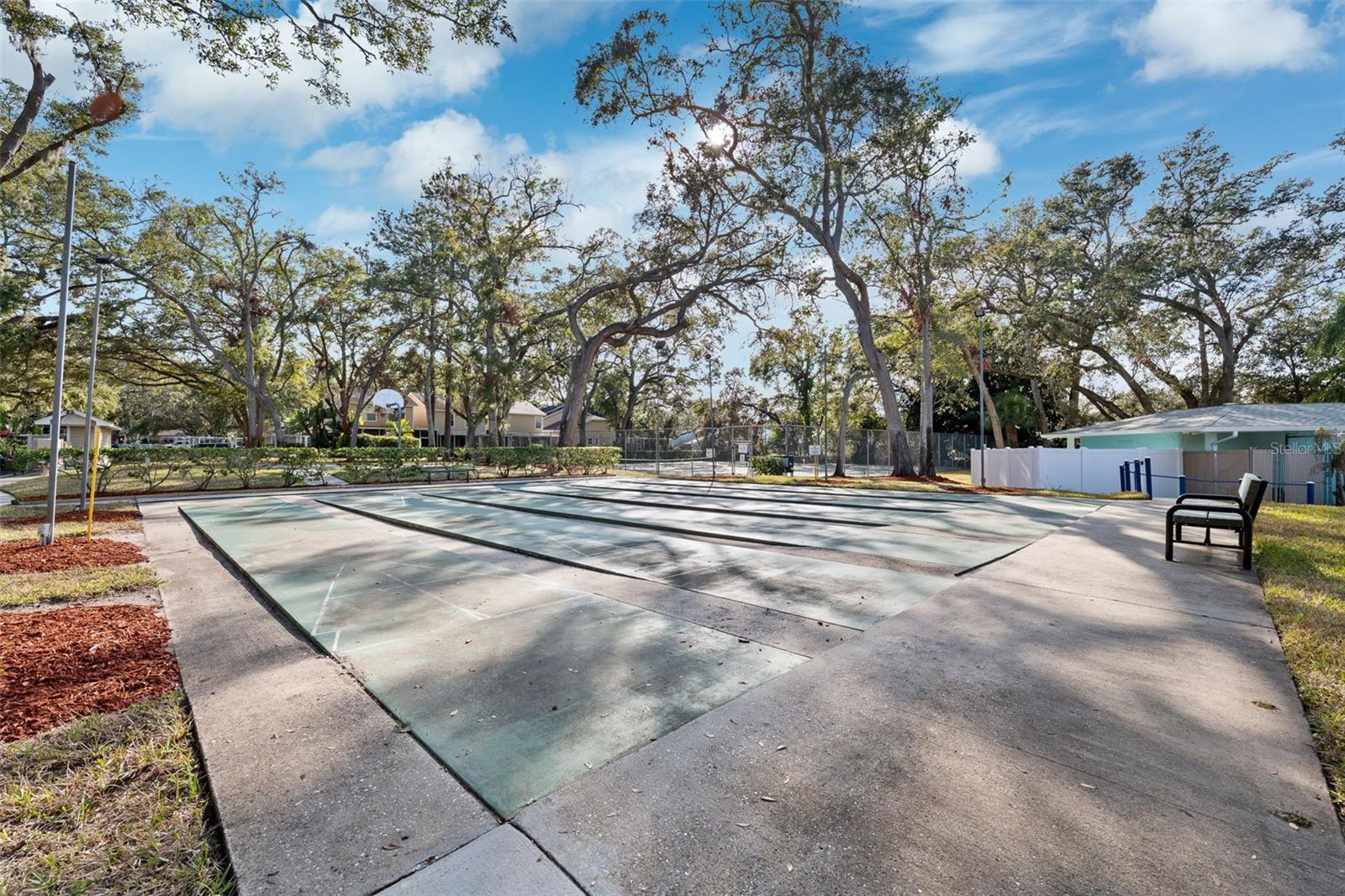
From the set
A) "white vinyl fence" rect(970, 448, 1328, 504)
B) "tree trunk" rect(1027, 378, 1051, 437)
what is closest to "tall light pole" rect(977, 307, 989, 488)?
"white vinyl fence" rect(970, 448, 1328, 504)

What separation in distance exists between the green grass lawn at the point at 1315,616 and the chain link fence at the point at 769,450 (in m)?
15.6

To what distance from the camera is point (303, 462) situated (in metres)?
17.4

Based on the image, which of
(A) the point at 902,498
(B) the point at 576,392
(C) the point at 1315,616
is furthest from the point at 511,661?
(B) the point at 576,392

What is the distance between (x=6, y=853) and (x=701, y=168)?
76.5ft

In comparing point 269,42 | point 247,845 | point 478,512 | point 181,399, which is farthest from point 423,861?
point 181,399

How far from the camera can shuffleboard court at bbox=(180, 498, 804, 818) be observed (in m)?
2.25

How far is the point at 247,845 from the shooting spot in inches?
65.4

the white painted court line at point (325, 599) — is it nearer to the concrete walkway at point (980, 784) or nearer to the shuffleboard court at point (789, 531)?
the concrete walkway at point (980, 784)

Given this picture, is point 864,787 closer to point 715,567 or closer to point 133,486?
point 715,567

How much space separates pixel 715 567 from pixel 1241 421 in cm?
2213

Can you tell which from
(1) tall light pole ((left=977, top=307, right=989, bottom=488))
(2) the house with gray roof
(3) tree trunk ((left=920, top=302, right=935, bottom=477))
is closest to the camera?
(2) the house with gray roof

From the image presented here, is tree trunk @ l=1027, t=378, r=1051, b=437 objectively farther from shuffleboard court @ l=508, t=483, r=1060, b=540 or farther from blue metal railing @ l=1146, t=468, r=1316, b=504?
shuffleboard court @ l=508, t=483, r=1060, b=540

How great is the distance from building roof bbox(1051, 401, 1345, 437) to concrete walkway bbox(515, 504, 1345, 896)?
19.9 m

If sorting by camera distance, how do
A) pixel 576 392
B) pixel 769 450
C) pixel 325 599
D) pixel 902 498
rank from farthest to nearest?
pixel 576 392, pixel 769 450, pixel 902 498, pixel 325 599
